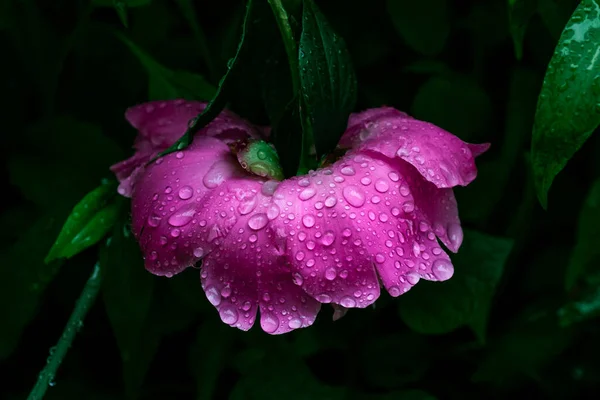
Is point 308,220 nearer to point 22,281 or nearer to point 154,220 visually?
point 154,220

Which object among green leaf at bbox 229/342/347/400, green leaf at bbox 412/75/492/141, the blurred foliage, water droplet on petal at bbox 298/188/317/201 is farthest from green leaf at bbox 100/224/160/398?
green leaf at bbox 412/75/492/141

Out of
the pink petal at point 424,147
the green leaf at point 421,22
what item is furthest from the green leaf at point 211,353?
the green leaf at point 421,22

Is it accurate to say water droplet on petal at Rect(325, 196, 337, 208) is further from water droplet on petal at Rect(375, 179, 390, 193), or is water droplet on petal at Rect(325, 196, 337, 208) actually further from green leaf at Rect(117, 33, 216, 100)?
green leaf at Rect(117, 33, 216, 100)

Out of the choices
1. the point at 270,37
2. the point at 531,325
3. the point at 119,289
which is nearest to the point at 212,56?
the point at 270,37

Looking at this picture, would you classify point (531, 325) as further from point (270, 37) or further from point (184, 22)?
point (184, 22)

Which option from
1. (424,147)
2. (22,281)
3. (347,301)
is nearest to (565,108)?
(424,147)
